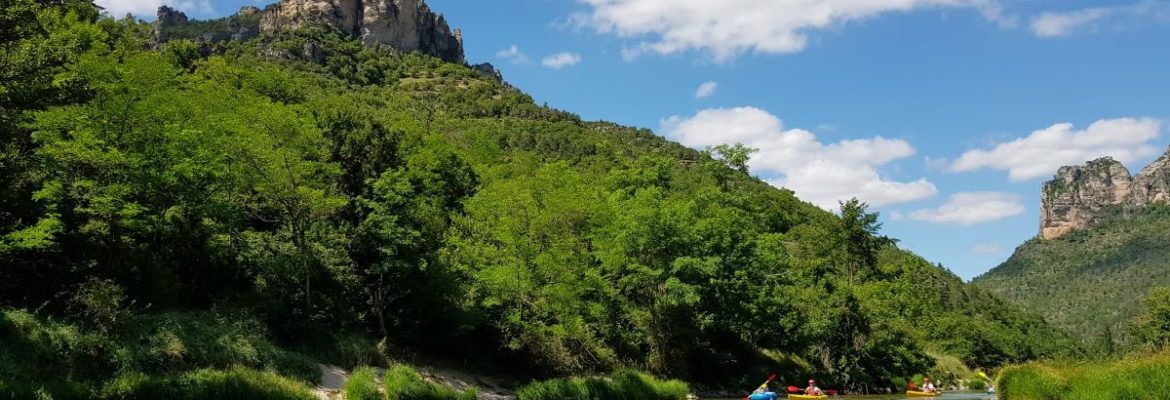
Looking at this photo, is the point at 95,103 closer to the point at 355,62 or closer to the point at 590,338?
the point at 590,338

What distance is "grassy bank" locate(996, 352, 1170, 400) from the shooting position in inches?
654

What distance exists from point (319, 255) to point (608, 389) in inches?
518

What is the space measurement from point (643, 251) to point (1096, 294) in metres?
181

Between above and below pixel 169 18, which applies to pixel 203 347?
below

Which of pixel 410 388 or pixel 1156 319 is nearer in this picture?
pixel 410 388

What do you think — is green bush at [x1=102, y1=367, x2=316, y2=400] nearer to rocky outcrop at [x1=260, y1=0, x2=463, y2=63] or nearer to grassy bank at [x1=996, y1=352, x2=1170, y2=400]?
grassy bank at [x1=996, y1=352, x2=1170, y2=400]

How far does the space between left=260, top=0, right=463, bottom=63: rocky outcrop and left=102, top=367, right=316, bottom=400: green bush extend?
411 feet

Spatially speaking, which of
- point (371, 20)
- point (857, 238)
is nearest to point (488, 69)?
point (371, 20)

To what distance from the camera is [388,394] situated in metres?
23.9

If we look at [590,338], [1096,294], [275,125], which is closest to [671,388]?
[590,338]

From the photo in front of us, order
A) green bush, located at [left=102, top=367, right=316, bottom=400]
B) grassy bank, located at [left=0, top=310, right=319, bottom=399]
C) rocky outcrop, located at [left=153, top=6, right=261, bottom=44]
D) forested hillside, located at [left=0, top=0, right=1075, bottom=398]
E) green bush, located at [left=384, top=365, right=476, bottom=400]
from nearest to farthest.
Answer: grassy bank, located at [left=0, top=310, right=319, bottom=399], green bush, located at [left=102, top=367, right=316, bottom=400], forested hillside, located at [left=0, top=0, right=1075, bottom=398], green bush, located at [left=384, top=365, right=476, bottom=400], rocky outcrop, located at [left=153, top=6, right=261, bottom=44]

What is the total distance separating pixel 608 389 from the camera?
29703 millimetres

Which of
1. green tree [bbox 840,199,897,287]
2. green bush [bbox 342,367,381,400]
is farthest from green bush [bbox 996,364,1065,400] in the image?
green tree [bbox 840,199,897,287]

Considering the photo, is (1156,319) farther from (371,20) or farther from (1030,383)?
(371,20)
